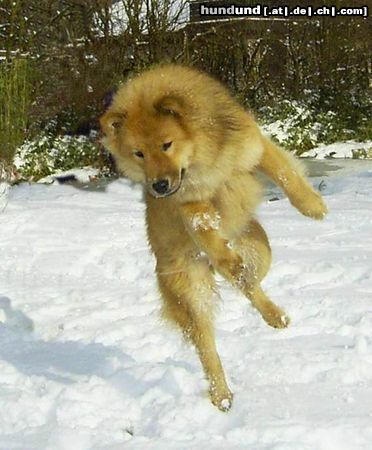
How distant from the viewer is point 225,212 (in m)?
3.33

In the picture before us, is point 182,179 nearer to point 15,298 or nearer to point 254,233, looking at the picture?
point 254,233

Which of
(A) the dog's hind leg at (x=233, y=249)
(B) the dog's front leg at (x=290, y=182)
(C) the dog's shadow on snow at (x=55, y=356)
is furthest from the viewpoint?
(C) the dog's shadow on snow at (x=55, y=356)

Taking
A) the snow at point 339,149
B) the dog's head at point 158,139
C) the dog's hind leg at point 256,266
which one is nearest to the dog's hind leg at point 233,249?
the dog's hind leg at point 256,266

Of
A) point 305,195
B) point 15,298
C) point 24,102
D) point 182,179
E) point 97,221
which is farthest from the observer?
point 24,102

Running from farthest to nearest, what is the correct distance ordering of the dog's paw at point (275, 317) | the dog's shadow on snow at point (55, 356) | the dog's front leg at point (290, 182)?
the dog's shadow on snow at point (55, 356)
the dog's paw at point (275, 317)
the dog's front leg at point (290, 182)

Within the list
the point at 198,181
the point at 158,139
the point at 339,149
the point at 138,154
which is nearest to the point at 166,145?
the point at 158,139

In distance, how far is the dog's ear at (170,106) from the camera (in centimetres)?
308

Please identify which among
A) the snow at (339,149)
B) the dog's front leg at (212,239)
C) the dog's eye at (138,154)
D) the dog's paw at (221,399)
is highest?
the dog's eye at (138,154)

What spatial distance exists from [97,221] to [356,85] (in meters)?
9.25

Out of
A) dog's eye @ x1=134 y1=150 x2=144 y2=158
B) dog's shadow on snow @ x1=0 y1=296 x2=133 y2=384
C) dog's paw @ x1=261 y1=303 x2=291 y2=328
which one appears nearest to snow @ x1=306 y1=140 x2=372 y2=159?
dog's shadow on snow @ x1=0 y1=296 x2=133 y2=384

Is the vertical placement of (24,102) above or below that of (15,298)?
above

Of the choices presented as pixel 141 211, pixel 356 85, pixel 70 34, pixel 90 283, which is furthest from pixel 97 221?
pixel 356 85

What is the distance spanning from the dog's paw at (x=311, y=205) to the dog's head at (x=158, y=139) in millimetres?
663

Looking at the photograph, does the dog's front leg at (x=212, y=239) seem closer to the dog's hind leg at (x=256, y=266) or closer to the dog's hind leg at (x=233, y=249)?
the dog's hind leg at (x=233, y=249)
